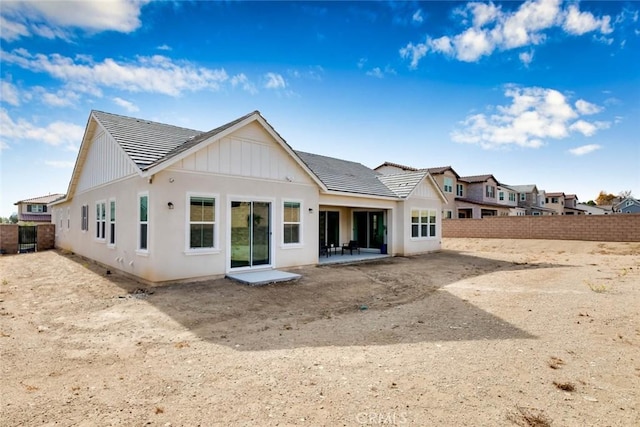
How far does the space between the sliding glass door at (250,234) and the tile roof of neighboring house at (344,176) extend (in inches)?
144

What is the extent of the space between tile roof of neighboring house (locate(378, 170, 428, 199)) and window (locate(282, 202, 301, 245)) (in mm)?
7220

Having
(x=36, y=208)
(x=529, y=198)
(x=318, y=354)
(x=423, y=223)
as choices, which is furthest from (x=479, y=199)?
(x=36, y=208)

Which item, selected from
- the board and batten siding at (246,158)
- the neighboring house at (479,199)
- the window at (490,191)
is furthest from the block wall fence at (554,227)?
the board and batten siding at (246,158)

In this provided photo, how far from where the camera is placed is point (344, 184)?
15.9 metres

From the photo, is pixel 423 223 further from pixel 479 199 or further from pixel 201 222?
pixel 479 199

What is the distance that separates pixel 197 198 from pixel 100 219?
6391 millimetres

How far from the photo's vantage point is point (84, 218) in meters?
16.1

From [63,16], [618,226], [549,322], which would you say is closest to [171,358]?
[549,322]

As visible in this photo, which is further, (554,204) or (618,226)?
(554,204)

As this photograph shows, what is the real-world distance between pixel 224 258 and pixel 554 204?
63169mm

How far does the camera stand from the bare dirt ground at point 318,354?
10.9 ft

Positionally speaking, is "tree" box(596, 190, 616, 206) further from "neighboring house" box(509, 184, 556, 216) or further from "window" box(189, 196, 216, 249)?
"window" box(189, 196, 216, 249)

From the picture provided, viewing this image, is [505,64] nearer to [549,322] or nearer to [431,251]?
[431,251]

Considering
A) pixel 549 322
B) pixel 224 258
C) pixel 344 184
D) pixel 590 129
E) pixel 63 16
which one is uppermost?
pixel 63 16
